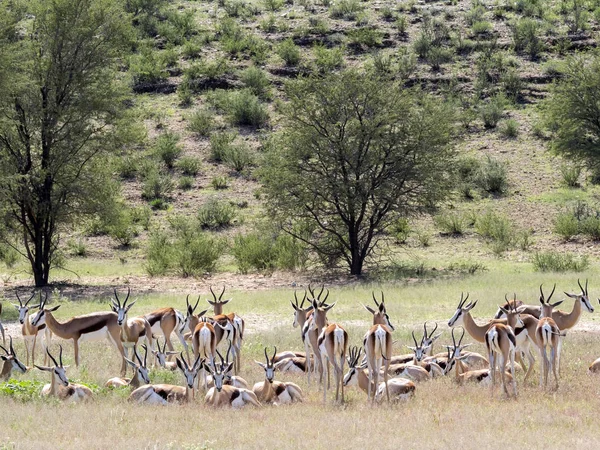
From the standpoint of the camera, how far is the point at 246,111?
4512cm

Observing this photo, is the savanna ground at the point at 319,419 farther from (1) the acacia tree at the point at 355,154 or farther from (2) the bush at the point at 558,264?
(1) the acacia tree at the point at 355,154

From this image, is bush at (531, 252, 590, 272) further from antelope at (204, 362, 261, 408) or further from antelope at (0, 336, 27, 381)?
antelope at (0, 336, 27, 381)

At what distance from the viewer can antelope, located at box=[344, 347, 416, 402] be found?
37.4 feet

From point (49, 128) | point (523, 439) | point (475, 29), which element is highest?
point (475, 29)

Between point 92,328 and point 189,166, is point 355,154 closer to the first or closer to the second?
point 92,328

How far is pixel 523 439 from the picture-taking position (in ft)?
29.9

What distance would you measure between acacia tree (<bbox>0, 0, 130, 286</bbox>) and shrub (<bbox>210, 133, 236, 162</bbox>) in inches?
634

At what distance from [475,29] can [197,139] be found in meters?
19.5

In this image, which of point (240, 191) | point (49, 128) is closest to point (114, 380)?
point (49, 128)

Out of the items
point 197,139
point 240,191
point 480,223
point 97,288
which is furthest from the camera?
point 197,139

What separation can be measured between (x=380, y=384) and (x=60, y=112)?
1634cm

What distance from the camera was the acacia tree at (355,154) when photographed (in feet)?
87.8

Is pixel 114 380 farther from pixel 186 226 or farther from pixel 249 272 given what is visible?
pixel 186 226

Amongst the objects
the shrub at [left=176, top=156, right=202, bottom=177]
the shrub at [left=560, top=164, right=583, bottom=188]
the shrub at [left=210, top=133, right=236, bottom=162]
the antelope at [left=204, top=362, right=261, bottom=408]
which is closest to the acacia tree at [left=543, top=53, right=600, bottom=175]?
the shrub at [left=560, top=164, right=583, bottom=188]
